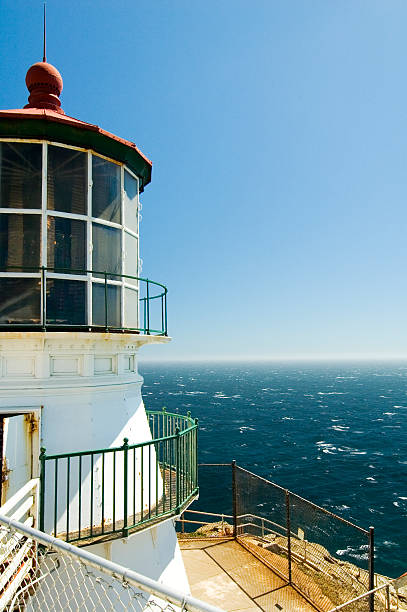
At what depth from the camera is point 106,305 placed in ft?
20.1

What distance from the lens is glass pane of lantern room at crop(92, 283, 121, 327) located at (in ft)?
20.6

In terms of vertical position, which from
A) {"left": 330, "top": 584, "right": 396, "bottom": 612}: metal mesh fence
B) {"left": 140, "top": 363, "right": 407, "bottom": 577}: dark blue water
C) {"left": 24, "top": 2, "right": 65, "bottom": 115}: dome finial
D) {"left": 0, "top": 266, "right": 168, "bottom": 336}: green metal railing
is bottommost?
{"left": 140, "top": 363, "right": 407, "bottom": 577}: dark blue water

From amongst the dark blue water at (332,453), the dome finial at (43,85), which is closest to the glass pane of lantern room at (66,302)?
the dome finial at (43,85)

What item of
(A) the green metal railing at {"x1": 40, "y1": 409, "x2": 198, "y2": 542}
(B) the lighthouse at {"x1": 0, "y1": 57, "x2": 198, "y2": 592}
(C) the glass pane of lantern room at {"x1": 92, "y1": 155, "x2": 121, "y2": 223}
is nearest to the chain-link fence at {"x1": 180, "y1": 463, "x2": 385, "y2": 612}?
(B) the lighthouse at {"x1": 0, "y1": 57, "x2": 198, "y2": 592}

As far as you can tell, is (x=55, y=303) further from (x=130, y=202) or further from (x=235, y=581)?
(x=235, y=581)

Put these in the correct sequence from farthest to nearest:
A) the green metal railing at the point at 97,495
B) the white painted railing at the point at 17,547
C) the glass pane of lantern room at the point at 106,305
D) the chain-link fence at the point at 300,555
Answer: the chain-link fence at the point at 300,555
the glass pane of lantern room at the point at 106,305
the green metal railing at the point at 97,495
the white painted railing at the point at 17,547


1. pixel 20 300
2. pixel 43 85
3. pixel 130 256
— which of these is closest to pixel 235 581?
pixel 130 256

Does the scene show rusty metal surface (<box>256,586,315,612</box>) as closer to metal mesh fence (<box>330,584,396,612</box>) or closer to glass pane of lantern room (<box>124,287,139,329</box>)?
metal mesh fence (<box>330,584,396,612</box>)

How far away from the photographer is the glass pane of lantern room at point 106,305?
20.6ft

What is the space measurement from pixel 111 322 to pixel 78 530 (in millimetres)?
3017

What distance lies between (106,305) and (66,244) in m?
1.14

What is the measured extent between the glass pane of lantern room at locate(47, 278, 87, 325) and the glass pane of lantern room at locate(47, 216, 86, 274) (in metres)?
0.23

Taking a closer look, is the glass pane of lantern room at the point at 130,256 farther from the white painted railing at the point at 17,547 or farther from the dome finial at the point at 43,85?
the white painted railing at the point at 17,547

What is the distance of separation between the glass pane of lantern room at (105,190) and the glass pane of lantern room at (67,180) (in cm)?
18
